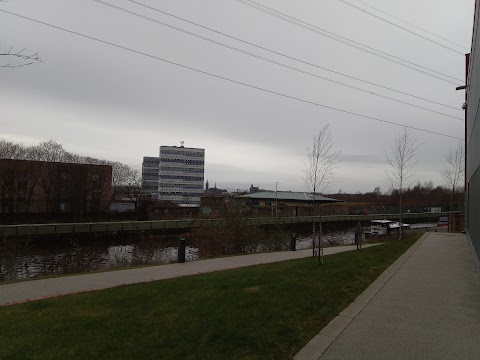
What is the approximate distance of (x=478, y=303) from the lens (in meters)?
7.14

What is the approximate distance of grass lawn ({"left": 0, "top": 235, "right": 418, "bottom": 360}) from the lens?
4.82m

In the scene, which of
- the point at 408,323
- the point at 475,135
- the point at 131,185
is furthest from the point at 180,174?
the point at 408,323

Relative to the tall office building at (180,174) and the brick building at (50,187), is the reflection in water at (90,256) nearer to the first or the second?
the brick building at (50,187)

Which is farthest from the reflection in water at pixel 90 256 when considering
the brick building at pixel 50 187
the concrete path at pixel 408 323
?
the brick building at pixel 50 187

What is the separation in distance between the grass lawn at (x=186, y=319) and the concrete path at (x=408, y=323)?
0.90ft

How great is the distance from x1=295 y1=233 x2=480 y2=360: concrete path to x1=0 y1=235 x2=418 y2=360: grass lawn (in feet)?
0.90

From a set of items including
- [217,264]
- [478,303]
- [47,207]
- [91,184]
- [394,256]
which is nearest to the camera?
[478,303]

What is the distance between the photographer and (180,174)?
128 m

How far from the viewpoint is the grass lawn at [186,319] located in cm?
482

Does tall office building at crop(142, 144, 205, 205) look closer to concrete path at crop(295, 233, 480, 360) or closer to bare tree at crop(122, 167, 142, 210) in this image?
bare tree at crop(122, 167, 142, 210)

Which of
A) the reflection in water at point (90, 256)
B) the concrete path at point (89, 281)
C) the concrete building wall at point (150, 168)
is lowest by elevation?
the reflection in water at point (90, 256)

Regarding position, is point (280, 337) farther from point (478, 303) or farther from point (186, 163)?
point (186, 163)

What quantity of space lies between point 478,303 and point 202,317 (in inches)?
193

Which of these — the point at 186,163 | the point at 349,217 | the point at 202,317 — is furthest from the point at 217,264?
the point at 186,163
